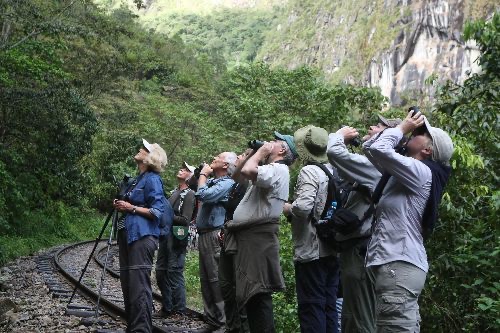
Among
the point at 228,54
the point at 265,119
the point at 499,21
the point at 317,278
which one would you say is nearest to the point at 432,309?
the point at 317,278

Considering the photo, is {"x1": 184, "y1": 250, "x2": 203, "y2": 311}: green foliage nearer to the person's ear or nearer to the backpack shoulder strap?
the backpack shoulder strap

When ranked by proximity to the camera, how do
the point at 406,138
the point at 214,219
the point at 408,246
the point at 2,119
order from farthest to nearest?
the point at 2,119 → the point at 214,219 → the point at 406,138 → the point at 408,246

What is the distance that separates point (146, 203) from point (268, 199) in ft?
4.04

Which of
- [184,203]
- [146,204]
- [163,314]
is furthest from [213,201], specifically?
[163,314]

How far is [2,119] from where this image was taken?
52.5 ft

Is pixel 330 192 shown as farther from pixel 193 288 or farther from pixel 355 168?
pixel 193 288

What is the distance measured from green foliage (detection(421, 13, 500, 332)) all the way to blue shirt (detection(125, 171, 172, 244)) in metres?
2.24

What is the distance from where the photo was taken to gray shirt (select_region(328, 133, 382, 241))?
379 cm

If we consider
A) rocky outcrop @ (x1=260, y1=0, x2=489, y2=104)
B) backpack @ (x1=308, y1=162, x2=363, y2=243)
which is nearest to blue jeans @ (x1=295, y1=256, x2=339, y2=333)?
backpack @ (x1=308, y1=162, x2=363, y2=243)

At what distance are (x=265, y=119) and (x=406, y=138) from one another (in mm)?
14778

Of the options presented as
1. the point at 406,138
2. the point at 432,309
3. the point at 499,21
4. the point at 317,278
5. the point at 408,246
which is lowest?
the point at 432,309

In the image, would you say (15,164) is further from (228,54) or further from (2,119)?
(228,54)

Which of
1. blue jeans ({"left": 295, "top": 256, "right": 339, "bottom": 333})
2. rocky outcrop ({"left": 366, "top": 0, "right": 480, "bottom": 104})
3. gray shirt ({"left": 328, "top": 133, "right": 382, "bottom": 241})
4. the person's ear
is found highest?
rocky outcrop ({"left": 366, "top": 0, "right": 480, "bottom": 104})

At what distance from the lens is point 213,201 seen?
18.6 ft
